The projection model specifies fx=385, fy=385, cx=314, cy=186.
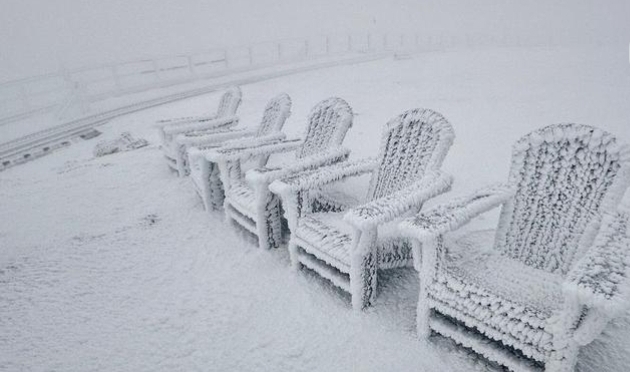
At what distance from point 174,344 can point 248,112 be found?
536cm

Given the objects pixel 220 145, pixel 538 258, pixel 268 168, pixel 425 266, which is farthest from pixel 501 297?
pixel 220 145

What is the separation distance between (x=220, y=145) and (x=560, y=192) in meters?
2.35

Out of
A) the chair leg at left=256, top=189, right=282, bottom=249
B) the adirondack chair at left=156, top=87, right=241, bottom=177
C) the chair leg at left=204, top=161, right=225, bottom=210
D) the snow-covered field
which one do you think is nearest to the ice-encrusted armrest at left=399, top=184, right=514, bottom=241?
the snow-covered field

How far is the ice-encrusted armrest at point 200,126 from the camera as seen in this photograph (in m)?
3.84

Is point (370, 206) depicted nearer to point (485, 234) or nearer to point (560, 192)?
point (560, 192)

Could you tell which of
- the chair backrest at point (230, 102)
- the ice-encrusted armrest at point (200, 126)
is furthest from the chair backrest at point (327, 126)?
the chair backrest at point (230, 102)

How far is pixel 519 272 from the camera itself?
5.97ft

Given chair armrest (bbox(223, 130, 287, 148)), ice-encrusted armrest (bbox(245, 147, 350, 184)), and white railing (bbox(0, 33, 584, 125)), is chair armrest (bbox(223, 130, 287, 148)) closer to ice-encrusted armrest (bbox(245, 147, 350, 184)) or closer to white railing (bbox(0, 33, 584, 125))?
ice-encrusted armrest (bbox(245, 147, 350, 184))

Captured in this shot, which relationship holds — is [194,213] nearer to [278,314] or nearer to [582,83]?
[278,314]

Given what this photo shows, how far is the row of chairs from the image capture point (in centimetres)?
Answer: 143

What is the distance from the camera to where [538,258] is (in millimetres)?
1963

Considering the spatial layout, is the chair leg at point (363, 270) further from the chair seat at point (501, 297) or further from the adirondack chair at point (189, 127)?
the adirondack chair at point (189, 127)

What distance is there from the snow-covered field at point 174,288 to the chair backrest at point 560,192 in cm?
51

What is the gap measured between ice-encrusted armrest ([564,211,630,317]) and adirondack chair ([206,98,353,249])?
1630 millimetres
